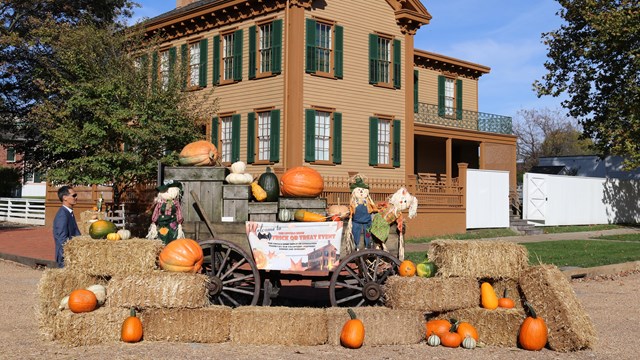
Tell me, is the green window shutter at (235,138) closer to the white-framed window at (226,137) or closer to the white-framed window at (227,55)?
the white-framed window at (226,137)

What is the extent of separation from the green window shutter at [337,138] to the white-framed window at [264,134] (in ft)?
7.79

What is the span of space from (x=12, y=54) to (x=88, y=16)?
3.77 metres

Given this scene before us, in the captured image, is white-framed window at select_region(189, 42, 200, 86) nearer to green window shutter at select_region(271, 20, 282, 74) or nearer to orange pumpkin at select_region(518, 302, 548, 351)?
green window shutter at select_region(271, 20, 282, 74)

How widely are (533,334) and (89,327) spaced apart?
4.91 metres

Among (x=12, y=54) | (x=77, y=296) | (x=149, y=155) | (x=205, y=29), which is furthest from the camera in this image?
(x=12, y=54)

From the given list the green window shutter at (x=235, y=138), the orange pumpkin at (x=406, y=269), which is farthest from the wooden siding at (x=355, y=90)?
the orange pumpkin at (x=406, y=269)

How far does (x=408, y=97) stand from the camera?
25.0 meters

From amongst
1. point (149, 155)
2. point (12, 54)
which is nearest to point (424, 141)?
point (149, 155)

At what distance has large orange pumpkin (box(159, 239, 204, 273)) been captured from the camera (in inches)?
285

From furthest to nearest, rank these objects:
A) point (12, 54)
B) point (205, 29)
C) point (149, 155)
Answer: point (12, 54)
point (205, 29)
point (149, 155)

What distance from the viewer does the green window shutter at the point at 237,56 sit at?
23.2 meters

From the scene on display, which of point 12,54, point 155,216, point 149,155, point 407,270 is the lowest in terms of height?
point 407,270

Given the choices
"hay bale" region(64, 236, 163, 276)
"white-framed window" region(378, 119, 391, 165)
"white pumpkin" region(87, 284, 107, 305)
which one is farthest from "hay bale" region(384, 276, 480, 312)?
"white-framed window" region(378, 119, 391, 165)

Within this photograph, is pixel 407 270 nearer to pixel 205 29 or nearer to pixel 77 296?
pixel 77 296
